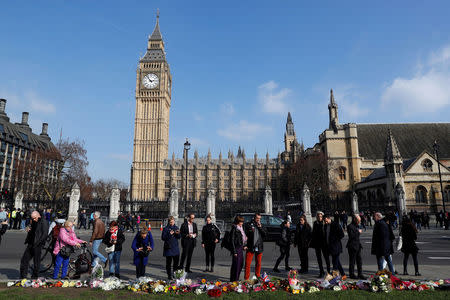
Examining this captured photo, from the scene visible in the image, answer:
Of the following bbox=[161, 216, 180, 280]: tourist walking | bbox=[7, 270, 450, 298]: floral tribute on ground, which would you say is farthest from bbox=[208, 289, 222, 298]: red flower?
bbox=[161, 216, 180, 280]: tourist walking

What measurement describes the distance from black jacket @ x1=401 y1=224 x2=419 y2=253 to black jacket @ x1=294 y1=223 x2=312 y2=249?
240cm

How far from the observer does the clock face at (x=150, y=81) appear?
74.3m

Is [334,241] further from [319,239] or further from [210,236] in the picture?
[210,236]

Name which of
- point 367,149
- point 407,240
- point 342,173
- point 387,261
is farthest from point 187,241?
point 367,149

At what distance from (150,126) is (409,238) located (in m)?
72.2

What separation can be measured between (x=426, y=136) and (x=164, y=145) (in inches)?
2258

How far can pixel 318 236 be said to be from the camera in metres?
7.52

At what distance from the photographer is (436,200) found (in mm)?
29812

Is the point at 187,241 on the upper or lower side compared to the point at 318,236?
lower

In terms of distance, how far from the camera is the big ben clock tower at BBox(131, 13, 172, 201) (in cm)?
7250

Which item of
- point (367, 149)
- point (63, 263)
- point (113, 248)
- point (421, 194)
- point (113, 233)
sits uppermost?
point (367, 149)

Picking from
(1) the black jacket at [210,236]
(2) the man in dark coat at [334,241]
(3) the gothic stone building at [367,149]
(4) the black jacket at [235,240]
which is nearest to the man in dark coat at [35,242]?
(1) the black jacket at [210,236]

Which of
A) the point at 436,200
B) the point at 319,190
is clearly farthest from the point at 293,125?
the point at 436,200

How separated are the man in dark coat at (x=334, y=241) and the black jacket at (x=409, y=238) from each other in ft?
6.12
